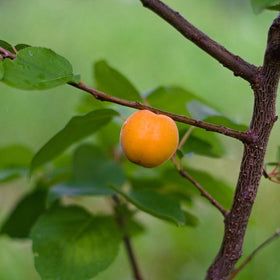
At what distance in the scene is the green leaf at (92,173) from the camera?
862 millimetres

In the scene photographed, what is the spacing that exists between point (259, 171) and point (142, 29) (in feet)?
10.1

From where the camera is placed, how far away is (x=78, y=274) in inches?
28.7

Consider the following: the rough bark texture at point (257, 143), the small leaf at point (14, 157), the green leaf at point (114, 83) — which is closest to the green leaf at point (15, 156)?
the small leaf at point (14, 157)

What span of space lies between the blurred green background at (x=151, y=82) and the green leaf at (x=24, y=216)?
423 mm

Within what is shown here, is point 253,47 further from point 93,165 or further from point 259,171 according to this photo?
point 259,171

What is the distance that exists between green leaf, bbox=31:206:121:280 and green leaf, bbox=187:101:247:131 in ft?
0.84

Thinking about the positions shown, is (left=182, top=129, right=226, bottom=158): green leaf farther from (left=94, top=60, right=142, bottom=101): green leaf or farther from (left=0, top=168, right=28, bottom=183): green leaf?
(left=0, top=168, right=28, bottom=183): green leaf

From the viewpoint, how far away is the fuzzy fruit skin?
0.58 metres

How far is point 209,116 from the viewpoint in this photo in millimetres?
727

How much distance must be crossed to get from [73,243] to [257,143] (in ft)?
1.18

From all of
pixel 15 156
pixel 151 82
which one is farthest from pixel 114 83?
pixel 151 82

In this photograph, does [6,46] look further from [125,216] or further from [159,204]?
[125,216]

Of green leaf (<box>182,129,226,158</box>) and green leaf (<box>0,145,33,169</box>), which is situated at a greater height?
green leaf (<box>182,129,226,158</box>)

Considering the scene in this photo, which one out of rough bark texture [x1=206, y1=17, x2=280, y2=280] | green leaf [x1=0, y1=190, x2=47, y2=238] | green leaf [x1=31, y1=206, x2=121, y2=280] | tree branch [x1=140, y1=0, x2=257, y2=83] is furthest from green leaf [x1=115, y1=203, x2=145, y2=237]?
tree branch [x1=140, y1=0, x2=257, y2=83]
